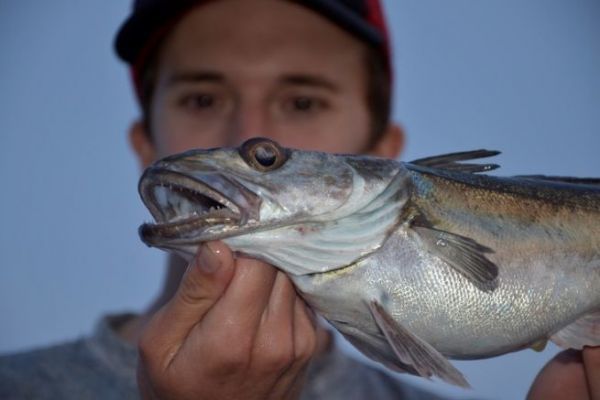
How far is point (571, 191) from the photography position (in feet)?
10.5

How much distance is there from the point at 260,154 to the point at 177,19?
3.10 metres

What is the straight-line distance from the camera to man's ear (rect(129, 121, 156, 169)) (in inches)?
246

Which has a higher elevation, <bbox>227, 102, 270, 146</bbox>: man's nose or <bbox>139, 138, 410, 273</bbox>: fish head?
<bbox>227, 102, 270, 146</bbox>: man's nose

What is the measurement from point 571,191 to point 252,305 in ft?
4.88

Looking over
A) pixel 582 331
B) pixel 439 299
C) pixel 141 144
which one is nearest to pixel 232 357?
pixel 439 299

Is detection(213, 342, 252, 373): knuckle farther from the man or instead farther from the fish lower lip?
the man

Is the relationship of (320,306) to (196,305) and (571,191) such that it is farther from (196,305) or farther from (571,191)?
(571,191)

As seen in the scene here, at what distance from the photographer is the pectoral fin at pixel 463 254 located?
2.88 meters

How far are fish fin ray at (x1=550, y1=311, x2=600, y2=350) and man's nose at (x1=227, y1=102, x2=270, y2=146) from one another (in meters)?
2.51

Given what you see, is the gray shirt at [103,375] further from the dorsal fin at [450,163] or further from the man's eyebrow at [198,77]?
the dorsal fin at [450,163]

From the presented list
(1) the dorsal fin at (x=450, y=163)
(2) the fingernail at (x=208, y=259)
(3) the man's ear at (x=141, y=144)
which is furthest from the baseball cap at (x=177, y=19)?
(2) the fingernail at (x=208, y=259)

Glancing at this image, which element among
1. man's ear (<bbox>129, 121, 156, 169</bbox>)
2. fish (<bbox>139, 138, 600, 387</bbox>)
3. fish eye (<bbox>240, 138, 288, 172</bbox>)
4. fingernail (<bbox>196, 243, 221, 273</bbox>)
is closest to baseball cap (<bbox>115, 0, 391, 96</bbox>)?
man's ear (<bbox>129, 121, 156, 169</bbox>)

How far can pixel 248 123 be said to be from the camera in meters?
5.02

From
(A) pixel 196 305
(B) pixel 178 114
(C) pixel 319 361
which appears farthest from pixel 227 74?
(A) pixel 196 305
